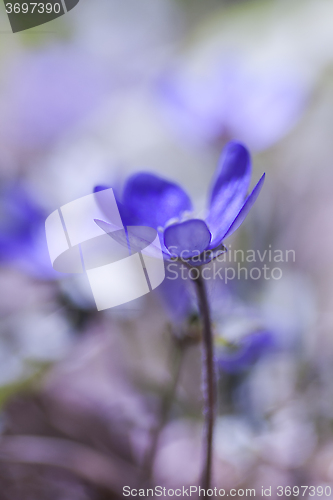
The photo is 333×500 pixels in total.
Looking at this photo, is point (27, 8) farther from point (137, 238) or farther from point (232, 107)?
point (137, 238)

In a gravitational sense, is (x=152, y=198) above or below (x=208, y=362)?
above

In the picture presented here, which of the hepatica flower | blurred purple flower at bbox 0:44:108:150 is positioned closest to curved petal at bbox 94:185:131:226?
the hepatica flower

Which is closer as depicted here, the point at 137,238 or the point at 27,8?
the point at 137,238

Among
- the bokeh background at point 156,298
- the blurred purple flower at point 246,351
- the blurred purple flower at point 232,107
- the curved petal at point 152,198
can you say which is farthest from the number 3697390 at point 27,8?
the blurred purple flower at point 246,351

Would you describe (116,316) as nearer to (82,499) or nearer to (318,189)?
(82,499)

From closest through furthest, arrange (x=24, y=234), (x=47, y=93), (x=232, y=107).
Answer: (x=24, y=234), (x=232, y=107), (x=47, y=93)

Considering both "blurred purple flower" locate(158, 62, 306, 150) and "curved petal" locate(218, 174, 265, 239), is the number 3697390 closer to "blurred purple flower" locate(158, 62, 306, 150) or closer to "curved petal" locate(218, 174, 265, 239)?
"blurred purple flower" locate(158, 62, 306, 150)

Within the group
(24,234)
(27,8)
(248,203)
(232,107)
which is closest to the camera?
(248,203)

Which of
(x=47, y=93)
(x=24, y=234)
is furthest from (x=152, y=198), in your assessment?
(x=47, y=93)
